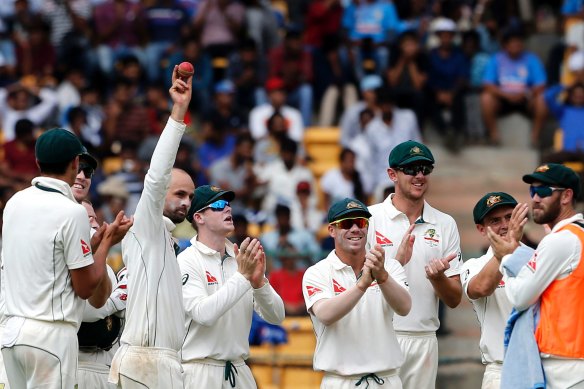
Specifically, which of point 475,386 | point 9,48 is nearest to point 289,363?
point 475,386

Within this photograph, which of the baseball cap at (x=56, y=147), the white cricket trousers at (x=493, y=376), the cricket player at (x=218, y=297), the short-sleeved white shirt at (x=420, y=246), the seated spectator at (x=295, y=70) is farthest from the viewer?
the seated spectator at (x=295, y=70)

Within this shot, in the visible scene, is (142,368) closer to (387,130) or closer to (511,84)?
(387,130)

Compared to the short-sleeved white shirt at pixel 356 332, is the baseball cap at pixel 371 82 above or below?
above

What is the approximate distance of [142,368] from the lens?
31.5 feet

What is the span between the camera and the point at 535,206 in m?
9.55

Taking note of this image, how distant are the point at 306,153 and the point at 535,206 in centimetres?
1023

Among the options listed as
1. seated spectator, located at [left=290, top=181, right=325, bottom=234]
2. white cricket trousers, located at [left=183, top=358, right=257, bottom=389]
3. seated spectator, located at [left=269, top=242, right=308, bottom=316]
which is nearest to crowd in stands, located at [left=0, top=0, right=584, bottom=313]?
seated spectator, located at [left=290, top=181, right=325, bottom=234]

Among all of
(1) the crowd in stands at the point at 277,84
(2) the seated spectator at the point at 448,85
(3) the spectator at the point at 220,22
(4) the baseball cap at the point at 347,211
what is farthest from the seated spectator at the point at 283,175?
(4) the baseball cap at the point at 347,211

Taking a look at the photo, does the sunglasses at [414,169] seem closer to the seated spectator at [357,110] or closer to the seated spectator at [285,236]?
the seated spectator at [285,236]

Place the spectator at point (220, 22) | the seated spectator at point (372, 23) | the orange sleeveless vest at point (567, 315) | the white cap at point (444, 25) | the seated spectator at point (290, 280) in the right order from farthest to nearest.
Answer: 1. the spectator at point (220, 22)
2. the seated spectator at point (372, 23)
3. the white cap at point (444, 25)
4. the seated spectator at point (290, 280)
5. the orange sleeveless vest at point (567, 315)

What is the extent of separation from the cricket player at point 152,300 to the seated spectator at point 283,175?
27.7 feet

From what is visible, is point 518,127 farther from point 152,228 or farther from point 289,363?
point 152,228

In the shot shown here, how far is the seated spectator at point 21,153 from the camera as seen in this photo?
18547 millimetres

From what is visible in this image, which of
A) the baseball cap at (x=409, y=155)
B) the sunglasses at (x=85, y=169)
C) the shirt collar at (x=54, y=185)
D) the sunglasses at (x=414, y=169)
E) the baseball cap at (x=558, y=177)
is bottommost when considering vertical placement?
the shirt collar at (x=54, y=185)
